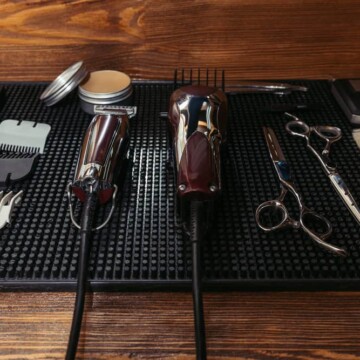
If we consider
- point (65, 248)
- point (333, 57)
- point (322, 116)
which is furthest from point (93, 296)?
point (333, 57)

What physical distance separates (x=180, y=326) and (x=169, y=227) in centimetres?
14

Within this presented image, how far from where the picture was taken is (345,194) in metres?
0.58

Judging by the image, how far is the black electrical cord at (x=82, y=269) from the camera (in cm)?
42

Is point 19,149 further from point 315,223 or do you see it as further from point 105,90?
point 315,223

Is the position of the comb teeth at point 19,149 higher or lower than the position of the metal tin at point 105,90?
lower

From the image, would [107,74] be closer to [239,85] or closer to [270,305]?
[239,85]

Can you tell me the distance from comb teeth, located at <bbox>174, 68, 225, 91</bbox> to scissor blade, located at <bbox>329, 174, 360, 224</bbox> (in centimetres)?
32

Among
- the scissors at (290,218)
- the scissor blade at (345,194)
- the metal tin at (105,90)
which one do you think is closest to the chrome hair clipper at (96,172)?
the metal tin at (105,90)

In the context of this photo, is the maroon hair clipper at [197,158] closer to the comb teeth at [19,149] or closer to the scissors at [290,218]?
the scissors at [290,218]

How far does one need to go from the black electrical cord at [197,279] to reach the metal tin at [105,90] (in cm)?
33

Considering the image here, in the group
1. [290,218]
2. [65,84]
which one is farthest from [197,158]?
[65,84]

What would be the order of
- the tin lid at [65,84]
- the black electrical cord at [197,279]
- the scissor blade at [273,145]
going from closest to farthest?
the black electrical cord at [197,279]
the scissor blade at [273,145]
the tin lid at [65,84]

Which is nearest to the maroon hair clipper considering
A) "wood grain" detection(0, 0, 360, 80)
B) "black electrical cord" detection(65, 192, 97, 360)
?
"black electrical cord" detection(65, 192, 97, 360)

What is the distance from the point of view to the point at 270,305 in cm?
48
